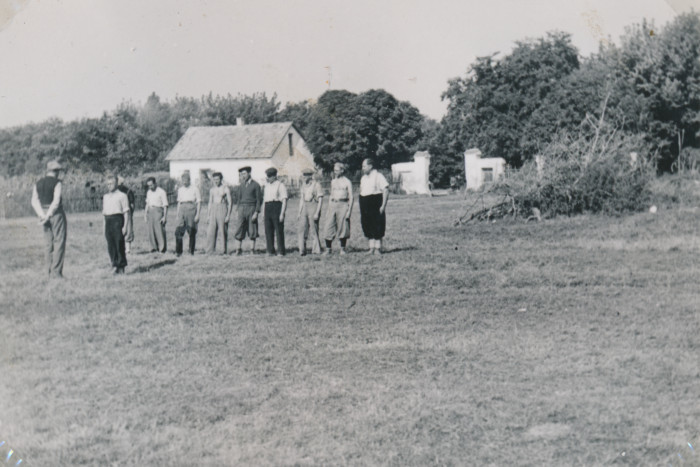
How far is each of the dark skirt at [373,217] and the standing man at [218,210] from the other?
114 inches

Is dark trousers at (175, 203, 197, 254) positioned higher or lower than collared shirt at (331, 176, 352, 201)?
lower

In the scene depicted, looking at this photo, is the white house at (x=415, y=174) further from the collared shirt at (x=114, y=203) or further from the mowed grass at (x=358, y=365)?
the mowed grass at (x=358, y=365)

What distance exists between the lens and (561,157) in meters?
18.5

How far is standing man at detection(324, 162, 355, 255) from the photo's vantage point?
1252 centimetres

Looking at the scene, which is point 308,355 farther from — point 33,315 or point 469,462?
point 33,315

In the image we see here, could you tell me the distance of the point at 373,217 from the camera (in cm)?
1230

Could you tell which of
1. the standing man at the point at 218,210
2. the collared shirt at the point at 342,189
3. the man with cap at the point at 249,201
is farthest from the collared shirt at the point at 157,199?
the collared shirt at the point at 342,189

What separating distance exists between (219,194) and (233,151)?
21837 millimetres

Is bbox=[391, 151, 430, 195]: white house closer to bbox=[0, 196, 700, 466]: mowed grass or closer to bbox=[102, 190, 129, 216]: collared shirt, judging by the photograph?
bbox=[102, 190, 129, 216]: collared shirt

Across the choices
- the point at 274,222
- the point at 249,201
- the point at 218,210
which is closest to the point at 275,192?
the point at 274,222

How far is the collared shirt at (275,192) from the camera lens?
12.7 meters

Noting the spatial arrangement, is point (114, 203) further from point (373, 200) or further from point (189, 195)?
point (373, 200)

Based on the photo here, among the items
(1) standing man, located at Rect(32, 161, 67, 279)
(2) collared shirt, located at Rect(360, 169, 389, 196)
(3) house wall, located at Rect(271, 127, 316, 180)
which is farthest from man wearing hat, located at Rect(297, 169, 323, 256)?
(3) house wall, located at Rect(271, 127, 316, 180)

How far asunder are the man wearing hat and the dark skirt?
98cm
